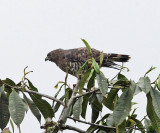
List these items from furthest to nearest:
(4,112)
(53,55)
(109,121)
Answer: (53,55), (109,121), (4,112)

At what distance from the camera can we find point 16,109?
254 centimetres

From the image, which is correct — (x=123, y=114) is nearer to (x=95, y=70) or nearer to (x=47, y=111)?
(x=95, y=70)

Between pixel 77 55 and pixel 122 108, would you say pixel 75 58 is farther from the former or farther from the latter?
pixel 122 108

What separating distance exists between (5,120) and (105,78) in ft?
2.98

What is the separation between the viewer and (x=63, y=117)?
2768 millimetres

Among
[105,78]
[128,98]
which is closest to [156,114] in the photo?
[128,98]

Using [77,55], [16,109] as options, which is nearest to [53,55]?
[77,55]

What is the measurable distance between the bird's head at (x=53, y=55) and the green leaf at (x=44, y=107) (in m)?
4.37

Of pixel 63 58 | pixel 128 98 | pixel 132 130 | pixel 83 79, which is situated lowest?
pixel 132 130

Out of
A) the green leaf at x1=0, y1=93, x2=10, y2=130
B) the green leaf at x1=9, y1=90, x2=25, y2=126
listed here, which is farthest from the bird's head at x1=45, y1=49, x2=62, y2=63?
the green leaf at x1=9, y1=90, x2=25, y2=126

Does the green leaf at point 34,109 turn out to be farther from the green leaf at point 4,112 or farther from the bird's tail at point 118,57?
the bird's tail at point 118,57

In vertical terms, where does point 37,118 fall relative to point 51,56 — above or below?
below

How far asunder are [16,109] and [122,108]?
2.55ft

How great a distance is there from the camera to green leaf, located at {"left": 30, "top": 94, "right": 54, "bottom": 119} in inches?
121
